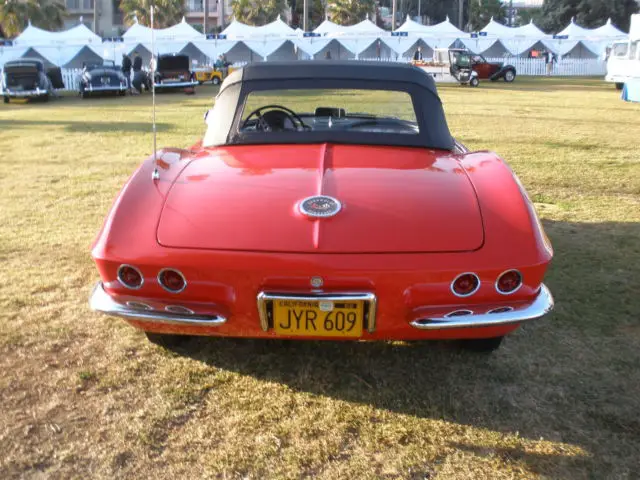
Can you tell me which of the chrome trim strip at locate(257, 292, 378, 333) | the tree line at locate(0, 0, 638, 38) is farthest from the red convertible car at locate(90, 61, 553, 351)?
the tree line at locate(0, 0, 638, 38)

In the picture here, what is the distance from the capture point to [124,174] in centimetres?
709

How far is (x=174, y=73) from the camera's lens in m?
22.1

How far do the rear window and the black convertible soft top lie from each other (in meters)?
0.05

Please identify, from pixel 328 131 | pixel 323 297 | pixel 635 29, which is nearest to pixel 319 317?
pixel 323 297

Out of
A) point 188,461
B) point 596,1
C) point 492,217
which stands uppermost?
point 596,1

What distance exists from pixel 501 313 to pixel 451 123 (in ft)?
34.8

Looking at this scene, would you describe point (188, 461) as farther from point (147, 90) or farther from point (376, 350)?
point (147, 90)

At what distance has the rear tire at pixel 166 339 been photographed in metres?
2.92

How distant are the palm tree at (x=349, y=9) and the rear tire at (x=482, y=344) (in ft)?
161

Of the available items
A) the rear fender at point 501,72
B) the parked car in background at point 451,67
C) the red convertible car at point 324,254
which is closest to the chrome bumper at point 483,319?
the red convertible car at point 324,254

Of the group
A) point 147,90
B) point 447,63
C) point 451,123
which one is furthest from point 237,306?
point 447,63

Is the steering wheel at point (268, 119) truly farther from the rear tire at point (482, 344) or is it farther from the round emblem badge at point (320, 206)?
the rear tire at point (482, 344)

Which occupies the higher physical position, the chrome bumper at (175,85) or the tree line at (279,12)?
the tree line at (279,12)

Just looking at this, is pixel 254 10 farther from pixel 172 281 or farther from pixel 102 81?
pixel 172 281
